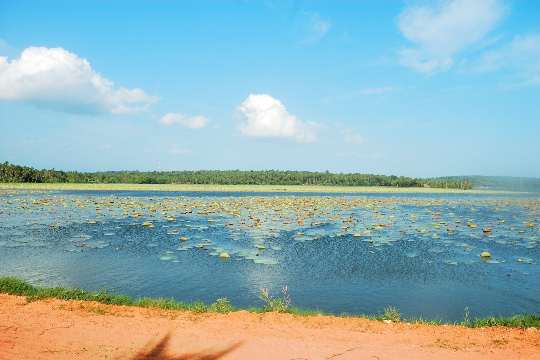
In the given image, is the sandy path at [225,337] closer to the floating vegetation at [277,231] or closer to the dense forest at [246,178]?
the floating vegetation at [277,231]

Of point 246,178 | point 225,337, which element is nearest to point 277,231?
point 225,337

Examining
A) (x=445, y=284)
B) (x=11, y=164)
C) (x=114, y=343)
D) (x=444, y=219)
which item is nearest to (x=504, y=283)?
(x=445, y=284)

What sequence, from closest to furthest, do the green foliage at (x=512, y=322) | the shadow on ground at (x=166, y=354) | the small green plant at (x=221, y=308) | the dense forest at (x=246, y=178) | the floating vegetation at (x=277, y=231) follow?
the shadow on ground at (x=166, y=354) → the green foliage at (x=512, y=322) → the small green plant at (x=221, y=308) → the floating vegetation at (x=277, y=231) → the dense forest at (x=246, y=178)

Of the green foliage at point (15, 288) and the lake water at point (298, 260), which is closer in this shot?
the green foliage at point (15, 288)

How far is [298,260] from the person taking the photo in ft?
64.1

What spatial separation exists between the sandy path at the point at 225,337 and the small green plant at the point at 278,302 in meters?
0.48

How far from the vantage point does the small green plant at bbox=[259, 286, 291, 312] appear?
12008 mm

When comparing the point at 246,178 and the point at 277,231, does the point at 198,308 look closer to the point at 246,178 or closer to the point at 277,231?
the point at 277,231

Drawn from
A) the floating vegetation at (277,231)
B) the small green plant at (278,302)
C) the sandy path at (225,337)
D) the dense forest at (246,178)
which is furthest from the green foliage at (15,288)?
the dense forest at (246,178)

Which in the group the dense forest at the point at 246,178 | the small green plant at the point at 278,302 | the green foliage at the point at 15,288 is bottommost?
the small green plant at the point at 278,302

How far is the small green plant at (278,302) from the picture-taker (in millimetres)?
12008

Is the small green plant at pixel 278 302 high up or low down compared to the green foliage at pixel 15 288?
down

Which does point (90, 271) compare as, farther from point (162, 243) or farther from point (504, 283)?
point (504, 283)

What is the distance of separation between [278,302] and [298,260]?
7.26 metres
